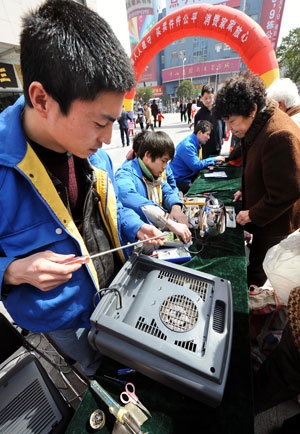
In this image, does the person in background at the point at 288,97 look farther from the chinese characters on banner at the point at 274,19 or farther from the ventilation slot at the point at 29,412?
the chinese characters on banner at the point at 274,19

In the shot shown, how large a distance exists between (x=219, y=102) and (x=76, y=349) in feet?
5.66

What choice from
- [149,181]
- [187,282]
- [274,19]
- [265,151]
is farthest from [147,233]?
[274,19]

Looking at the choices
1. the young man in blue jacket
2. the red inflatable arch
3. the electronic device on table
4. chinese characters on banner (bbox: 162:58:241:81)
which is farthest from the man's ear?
chinese characters on banner (bbox: 162:58:241:81)

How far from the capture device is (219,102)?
142 cm

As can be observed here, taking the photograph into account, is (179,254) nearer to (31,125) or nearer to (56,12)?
(31,125)

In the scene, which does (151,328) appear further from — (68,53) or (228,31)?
(228,31)

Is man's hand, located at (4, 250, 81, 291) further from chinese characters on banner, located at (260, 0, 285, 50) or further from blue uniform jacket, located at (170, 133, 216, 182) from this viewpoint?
chinese characters on banner, located at (260, 0, 285, 50)

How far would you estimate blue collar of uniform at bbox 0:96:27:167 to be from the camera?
0.62 meters

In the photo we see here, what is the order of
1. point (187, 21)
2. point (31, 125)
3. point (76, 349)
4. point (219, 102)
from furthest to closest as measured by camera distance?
point (187, 21) < point (219, 102) < point (76, 349) < point (31, 125)

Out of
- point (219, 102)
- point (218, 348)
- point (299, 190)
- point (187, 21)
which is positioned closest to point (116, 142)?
point (187, 21)

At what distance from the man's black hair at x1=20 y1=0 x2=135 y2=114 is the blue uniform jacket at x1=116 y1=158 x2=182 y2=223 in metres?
0.88

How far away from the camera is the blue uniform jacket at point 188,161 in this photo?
270 cm

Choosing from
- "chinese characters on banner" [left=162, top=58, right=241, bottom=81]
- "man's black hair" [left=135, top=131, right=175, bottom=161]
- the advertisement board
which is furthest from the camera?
the advertisement board

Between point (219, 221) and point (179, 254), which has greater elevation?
point (219, 221)
